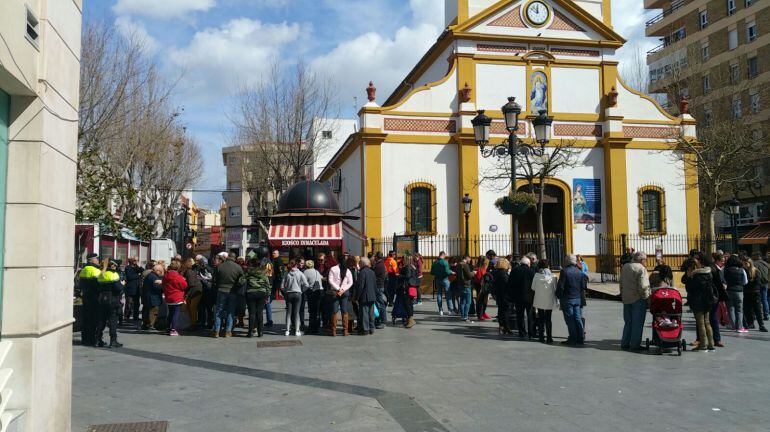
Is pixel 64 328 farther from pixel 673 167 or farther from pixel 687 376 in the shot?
pixel 673 167

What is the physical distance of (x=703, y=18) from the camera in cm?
4053

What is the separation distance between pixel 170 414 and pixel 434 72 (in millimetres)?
24508

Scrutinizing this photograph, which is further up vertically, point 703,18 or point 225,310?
point 703,18

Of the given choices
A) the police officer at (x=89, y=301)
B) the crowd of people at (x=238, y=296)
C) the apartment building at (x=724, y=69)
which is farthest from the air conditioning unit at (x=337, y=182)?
the police officer at (x=89, y=301)

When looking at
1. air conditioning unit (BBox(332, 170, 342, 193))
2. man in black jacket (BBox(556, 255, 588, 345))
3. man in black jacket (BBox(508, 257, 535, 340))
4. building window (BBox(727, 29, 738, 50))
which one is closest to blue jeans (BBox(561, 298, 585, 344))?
man in black jacket (BBox(556, 255, 588, 345))

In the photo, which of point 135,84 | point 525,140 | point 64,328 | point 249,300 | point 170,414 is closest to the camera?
point 64,328

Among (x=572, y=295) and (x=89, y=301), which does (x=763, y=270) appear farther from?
(x=89, y=301)

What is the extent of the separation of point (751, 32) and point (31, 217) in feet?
138

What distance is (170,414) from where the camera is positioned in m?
6.31

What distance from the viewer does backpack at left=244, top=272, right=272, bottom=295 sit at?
11969 mm

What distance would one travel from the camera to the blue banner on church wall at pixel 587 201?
2594 cm

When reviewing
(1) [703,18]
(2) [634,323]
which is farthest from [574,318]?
(1) [703,18]

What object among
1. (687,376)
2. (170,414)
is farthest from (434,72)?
(170,414)

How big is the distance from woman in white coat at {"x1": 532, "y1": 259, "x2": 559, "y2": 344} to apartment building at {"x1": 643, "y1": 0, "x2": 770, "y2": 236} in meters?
25.2
